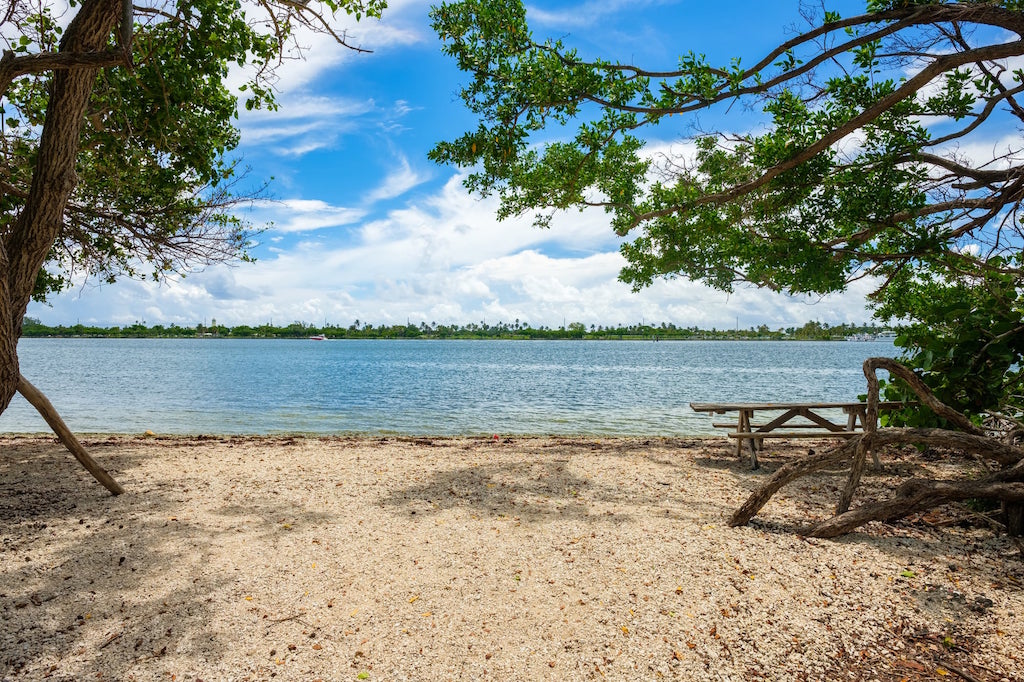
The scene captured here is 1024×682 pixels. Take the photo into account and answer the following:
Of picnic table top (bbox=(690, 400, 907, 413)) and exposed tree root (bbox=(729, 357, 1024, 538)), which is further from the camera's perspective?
picnic table top (bbox=(690, 400, 907, 413))

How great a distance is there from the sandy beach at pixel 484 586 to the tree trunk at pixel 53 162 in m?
2.06

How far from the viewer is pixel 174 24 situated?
6445 mm

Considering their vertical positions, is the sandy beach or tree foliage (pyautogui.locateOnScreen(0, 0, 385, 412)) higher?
tree foliage (pyautogui.locateOnScreen(0, 0, 385, 412))

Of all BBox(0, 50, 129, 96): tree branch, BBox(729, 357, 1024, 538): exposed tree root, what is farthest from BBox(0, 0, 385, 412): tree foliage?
BBox(729, 357, 1024, 538): exposed tree root

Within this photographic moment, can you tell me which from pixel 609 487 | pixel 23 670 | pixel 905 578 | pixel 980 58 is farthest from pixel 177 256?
pixel 980 58

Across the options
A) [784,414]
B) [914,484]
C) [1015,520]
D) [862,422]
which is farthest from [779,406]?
[1015,520]

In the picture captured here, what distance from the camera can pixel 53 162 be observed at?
5051 millimetres

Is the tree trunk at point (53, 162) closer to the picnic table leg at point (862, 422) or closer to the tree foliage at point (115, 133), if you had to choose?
the tree foliage at point (115, 133)

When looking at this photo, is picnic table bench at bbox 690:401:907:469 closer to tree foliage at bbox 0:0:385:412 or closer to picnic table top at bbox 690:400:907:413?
picnic table top at bbox 690:400:907:413

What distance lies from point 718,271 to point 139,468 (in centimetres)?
1214

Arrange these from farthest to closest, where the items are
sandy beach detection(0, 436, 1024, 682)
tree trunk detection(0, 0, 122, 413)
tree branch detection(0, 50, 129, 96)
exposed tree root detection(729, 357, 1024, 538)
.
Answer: exposed tree root detection(729, 357, 1024, 538) < tree trunk detection(0, 0, 122, 413) < tree branch detection(0, 50, 129, 96) < sandy beach detection(0, 436, 1024, 682)

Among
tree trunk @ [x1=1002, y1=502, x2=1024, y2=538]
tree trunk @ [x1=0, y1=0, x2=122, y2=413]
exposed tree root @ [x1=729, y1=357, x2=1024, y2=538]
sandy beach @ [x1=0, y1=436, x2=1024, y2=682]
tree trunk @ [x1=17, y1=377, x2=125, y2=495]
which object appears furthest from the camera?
tree trunk @ [x1=17, y1=377, x2=125, y2=495]

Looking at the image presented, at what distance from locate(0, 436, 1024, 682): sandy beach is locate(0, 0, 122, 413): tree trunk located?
2061 millimetres

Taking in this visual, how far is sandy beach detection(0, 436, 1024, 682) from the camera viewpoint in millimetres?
3762
